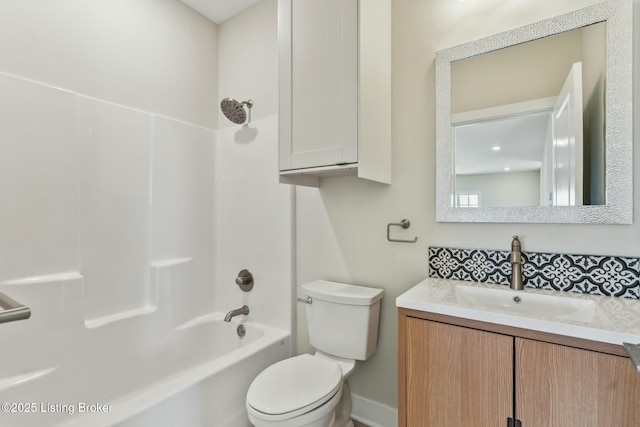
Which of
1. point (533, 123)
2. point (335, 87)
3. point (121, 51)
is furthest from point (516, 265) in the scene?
point (121, 51)

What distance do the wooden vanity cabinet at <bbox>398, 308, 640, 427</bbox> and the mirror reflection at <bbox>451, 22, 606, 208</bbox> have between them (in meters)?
0.62

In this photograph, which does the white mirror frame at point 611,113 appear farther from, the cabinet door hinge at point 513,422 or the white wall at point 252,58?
the white wall at point 252,58

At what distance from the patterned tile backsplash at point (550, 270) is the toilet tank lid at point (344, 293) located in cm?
32

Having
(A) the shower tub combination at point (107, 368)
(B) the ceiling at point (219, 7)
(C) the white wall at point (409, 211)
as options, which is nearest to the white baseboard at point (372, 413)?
(C) the white wall at point (409, 211)

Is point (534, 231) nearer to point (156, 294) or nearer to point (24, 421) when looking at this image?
point (156, 294)

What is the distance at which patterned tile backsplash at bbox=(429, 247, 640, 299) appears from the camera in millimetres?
1138

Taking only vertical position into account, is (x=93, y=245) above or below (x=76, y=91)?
below

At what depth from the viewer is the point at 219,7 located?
2264 millimetres

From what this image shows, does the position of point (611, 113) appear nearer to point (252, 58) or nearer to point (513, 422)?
point (513, 422)

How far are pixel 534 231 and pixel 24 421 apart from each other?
2.46 meters

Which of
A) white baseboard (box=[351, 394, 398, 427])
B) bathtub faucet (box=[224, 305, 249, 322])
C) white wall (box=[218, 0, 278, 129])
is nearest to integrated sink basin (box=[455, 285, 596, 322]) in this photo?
white baseboard (box=[351, 394, 398, 427])

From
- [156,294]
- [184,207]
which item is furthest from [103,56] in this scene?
[156,294]

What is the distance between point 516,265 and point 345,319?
82 centimetres

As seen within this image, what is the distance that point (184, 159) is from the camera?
219 cm
